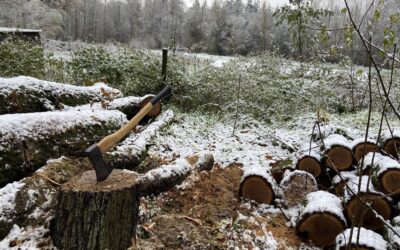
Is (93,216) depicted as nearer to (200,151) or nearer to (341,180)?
(200,151)

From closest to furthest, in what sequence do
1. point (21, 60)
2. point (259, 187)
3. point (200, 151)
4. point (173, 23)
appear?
point (259, 187)
point (200, 151)
point (21, 60)
point (173, 23)

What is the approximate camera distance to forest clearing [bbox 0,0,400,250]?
262 cm

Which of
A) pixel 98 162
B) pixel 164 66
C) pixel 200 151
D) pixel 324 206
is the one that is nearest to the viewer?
pixel 98 162

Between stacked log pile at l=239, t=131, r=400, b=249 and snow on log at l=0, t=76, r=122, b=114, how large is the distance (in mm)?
3239

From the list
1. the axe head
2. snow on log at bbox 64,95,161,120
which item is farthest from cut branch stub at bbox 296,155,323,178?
snow on log at bbox 64,95,161,120

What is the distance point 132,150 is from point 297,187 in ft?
7.43

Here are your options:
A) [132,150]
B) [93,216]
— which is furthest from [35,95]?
[93,216]

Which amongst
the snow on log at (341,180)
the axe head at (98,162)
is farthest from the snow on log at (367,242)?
the axe head at (98,162)

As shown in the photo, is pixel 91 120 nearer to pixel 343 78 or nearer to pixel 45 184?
pixel 45 184

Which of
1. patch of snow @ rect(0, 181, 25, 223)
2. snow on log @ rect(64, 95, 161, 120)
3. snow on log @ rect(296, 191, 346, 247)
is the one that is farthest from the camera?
snow on log @ rect(64, 95, 161, 120)

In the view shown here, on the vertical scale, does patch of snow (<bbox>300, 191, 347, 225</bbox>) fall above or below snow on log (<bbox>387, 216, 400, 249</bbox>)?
above

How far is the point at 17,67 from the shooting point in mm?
7305

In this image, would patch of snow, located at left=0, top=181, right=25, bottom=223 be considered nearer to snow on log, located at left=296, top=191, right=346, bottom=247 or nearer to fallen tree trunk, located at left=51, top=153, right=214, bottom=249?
fallen tree trunk, located at left=51, top=153, right=214, bottom=249

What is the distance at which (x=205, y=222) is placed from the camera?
11.3 ft
